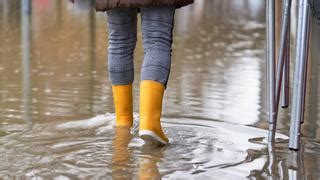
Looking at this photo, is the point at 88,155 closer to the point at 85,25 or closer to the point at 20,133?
the point at 20,133

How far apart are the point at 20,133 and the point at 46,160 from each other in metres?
0.74

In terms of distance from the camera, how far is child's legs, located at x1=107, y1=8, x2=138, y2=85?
13.2ft

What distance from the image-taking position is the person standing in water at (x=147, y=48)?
12.3ft

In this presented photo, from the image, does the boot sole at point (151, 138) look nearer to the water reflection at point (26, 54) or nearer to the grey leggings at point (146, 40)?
the grey leggings at point (146, 40)

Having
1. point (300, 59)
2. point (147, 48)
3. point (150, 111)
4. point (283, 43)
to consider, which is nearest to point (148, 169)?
point (150, 111)

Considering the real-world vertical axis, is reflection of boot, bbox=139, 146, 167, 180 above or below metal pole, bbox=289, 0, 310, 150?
below

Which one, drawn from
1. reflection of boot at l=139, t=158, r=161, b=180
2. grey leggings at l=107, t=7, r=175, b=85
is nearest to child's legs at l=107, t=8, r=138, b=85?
grey leggings at l=107, t=7, r=175, b=85

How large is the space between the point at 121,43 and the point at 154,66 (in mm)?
350

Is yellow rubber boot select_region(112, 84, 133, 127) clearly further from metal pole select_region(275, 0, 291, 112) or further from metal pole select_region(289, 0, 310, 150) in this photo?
metal pole select_region(289, 0, 310, 150)

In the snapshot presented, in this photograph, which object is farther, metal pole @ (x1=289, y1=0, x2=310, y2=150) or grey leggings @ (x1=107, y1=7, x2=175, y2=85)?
grey leggings @ (x1=107, y1=7, x2=175, y2=85)

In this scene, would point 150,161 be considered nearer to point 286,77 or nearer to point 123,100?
point 123,100

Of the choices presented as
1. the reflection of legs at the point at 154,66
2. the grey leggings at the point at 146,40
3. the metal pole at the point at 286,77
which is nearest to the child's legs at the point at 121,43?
the grey leggings at the point at 146,40

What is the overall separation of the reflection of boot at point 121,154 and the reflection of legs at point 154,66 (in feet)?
0.48

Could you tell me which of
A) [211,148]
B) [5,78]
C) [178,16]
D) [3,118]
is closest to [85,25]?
[178,16]
